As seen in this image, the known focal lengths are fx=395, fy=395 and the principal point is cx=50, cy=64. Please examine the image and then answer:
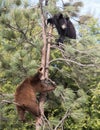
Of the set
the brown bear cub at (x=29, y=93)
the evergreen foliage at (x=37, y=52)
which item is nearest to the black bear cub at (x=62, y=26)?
the evergreen foliage at (x=37, y=52)

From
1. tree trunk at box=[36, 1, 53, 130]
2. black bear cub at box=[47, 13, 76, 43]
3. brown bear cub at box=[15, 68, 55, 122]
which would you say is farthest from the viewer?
black bear cub at box=[47, 13, 76, 43]

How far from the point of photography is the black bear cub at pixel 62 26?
4010 millimetres

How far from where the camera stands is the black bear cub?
13.2 ft

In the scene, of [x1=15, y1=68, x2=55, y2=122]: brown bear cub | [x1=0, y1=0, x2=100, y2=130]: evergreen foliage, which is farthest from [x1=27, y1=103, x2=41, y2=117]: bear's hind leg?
[x1=0, y1=0, x2=100, y2=130]: evergreen foliage

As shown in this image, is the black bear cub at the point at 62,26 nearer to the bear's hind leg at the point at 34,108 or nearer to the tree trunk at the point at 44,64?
the tree trunk at the point at 44,64

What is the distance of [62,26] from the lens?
4094 mm

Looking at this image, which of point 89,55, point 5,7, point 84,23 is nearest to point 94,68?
point 89,55

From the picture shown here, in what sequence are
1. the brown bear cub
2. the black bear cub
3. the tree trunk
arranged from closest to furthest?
1. the brown bear cub
2. the tree trunk
3. the black bear cub

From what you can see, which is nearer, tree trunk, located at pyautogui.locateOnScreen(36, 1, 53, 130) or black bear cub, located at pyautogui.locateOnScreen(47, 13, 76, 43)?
tree trunk, located at pyautogui.locateOnScreen(36, 1, 53, 130)

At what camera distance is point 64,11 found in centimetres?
383

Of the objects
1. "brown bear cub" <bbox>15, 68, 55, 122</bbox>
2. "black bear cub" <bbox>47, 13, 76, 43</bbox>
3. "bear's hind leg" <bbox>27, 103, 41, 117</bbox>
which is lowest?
"bear's hind leg" <bbox>27, 103, 41, 117</bbox>

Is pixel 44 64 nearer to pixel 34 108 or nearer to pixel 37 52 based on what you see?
pixel 37 52

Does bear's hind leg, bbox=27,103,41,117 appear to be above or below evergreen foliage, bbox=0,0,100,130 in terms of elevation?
below

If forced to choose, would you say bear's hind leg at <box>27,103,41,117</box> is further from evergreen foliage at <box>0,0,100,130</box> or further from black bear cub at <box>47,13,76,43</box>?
black bear cub at <box>47,13,76,43</box>
